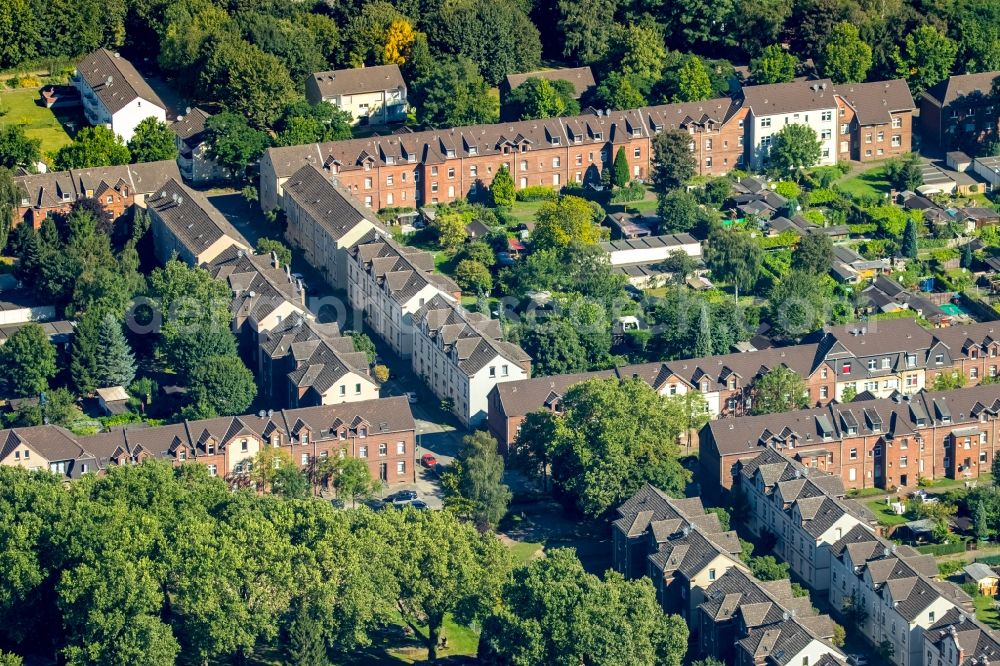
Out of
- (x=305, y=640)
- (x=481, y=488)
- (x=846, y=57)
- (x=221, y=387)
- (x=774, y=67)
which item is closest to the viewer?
(x=305, y=640)

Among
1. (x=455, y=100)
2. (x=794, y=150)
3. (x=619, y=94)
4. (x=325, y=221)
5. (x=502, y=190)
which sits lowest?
(x=794, y=150)

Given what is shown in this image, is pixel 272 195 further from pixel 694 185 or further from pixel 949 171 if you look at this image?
pixel 949 171

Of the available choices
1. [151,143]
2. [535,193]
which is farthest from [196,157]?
[535,193]

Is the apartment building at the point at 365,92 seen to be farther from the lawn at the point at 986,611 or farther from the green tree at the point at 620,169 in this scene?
the lawn at the point at 986,611

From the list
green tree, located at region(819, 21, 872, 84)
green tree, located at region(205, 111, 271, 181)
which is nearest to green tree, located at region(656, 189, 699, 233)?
green tree, located at region(819, 21, 872, 84)

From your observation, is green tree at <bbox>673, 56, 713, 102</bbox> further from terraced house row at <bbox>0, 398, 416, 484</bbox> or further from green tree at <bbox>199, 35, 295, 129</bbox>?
terraced house row at <bbox>0, 398, 416, 484</bbox>

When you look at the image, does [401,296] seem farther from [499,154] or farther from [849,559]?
[849,559]
